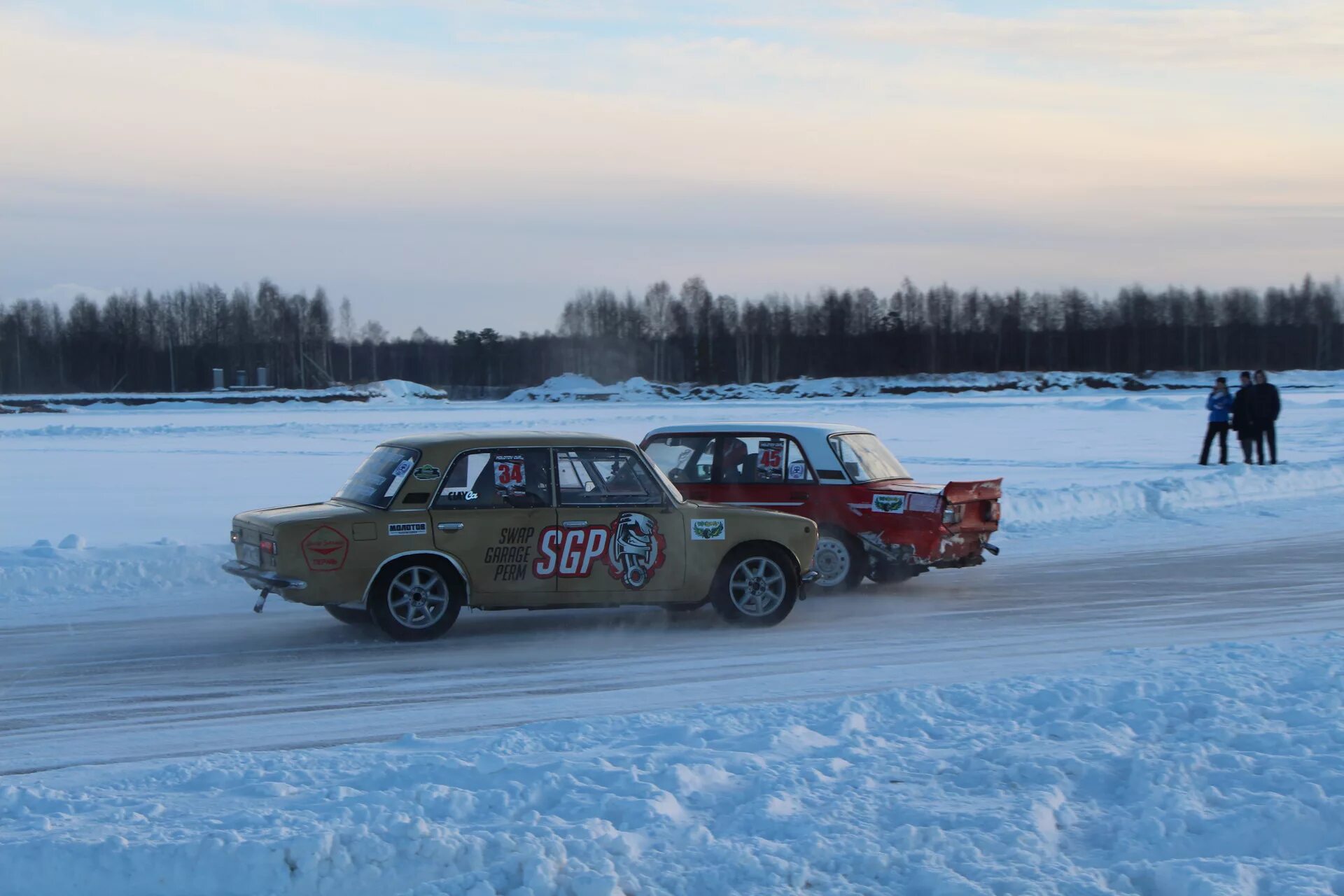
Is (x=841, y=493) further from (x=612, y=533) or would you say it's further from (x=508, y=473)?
(x=508, y=473)

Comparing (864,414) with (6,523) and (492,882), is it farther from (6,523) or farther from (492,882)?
(492,882)

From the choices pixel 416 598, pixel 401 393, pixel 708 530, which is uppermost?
pixel 401 393

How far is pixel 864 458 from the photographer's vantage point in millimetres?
12102

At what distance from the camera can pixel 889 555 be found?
11.5m

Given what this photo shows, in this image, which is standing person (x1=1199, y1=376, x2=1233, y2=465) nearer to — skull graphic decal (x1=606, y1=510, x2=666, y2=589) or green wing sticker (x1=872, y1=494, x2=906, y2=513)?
green wing sticker (x1=872, y1=494, x2=906, y2=513)

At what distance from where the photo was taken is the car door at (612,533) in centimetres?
945

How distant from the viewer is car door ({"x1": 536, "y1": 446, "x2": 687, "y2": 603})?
9445 mm

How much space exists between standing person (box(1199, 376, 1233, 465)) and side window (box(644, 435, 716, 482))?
14.7m

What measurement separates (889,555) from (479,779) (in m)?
6.69

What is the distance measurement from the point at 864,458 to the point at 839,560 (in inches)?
40.8

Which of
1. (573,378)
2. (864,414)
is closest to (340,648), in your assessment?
(864,414)

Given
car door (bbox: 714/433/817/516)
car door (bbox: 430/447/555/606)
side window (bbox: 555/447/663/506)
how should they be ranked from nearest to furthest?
car door (bbox: 430/447/555/606) < side window (bbox: 555/447/663/506) < car door (bbox: 714/433/817/516)

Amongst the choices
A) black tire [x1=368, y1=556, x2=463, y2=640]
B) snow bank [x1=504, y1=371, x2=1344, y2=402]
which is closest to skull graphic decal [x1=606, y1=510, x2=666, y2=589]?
black tire [x1=368, y1=556, x2=463, y2=640]

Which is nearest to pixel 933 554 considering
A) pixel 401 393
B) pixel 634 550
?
pixel 634 550
